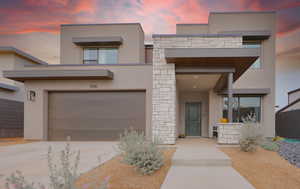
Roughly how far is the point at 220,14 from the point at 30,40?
51.4 feet

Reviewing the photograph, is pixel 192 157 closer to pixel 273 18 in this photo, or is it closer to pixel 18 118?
pixel 273 18

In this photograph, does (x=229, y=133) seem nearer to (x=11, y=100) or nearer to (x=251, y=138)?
(x=251, y=138)

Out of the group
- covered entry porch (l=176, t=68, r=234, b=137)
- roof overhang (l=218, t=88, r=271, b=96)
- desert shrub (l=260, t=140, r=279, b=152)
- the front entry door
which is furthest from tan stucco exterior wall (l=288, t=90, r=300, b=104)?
desert shrub (l=260, t=140, r=279, b=152)

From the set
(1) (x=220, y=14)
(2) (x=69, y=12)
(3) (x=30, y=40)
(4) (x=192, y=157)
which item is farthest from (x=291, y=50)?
(3) (x=30, y=40)

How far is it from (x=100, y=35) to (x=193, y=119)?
9.13 m

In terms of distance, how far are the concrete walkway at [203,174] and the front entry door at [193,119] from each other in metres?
7.18

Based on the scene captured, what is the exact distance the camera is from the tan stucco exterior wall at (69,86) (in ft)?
35.3

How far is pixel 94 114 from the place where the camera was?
11078 millimetres

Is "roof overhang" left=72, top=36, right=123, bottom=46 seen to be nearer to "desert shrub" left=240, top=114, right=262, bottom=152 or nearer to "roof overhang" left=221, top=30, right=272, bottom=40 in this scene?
"roof overhang" left=221, top=30, right=272, bottom=40

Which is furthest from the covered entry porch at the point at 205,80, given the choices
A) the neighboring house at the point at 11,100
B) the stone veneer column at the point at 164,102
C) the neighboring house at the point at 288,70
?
the neighboring house at the point at 11,100

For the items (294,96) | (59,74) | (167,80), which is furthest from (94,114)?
(294,96)

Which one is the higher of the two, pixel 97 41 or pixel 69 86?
pixel 97 41

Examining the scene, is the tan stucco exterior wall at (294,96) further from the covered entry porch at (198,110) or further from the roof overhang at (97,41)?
the roof overhang at (97,41)

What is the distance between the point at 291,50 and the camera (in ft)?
58.1
